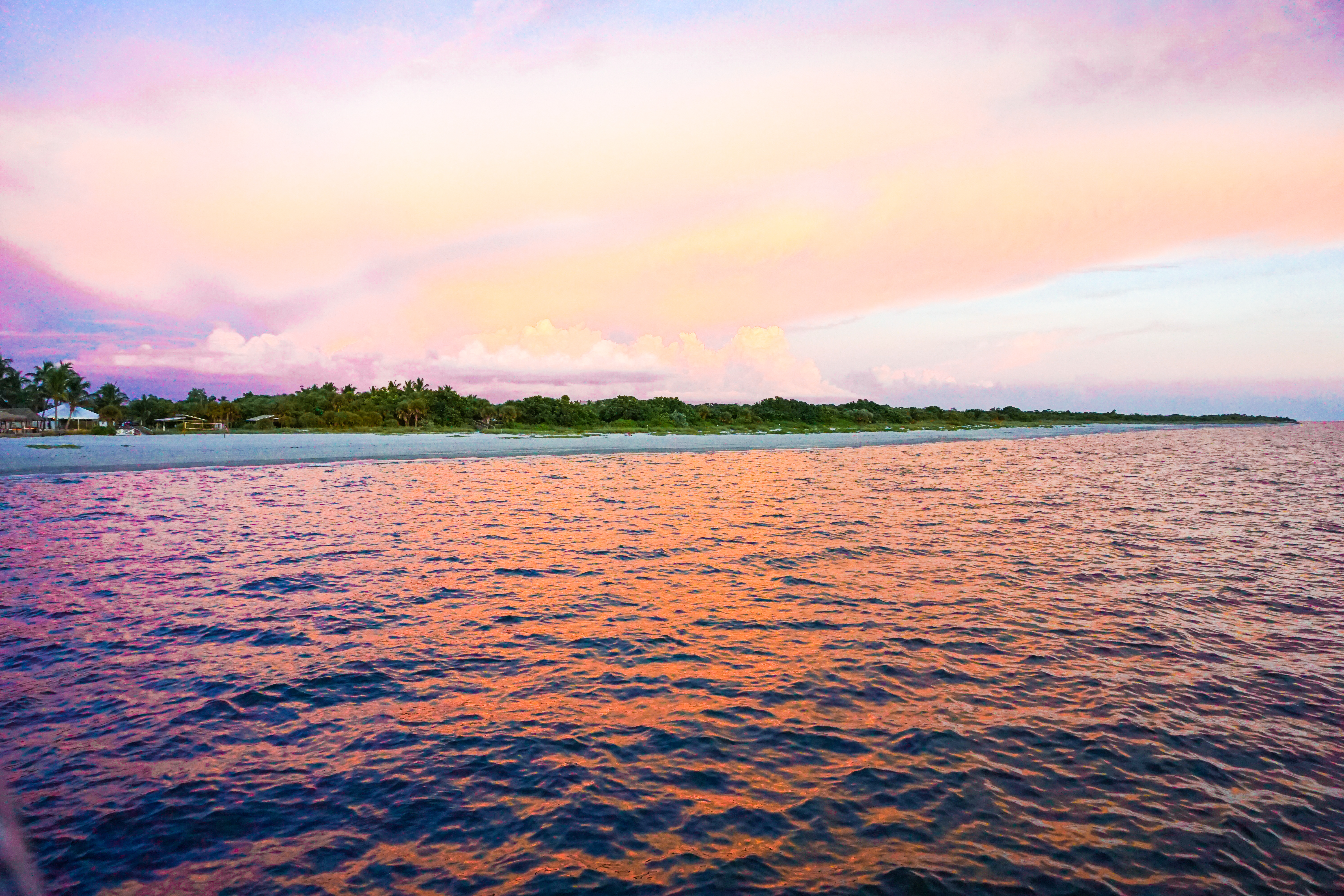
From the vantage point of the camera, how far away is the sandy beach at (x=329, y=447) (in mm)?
63406

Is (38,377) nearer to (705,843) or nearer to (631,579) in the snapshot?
(631,579)

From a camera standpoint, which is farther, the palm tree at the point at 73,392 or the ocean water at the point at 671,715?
the palm tree at the point at 73,392

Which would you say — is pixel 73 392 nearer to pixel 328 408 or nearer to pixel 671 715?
pixel 328 408

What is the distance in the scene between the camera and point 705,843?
9.07 meters

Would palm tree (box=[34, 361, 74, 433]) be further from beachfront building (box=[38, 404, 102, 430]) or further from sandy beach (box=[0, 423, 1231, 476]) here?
sandy beach (box=[0, 423, 1231, 476])

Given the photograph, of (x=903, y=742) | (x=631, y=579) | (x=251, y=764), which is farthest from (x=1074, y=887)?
(x=631, y=579)

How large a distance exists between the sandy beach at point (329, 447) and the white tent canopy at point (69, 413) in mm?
42130

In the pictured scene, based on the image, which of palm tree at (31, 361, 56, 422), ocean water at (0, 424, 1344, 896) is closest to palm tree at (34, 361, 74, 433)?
palm tree at (31, 361, 56, 422)

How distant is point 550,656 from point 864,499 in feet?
105

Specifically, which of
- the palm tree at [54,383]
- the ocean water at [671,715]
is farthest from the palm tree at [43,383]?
the ocean water at [671,715]

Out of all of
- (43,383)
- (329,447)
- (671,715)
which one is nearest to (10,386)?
(43,383)

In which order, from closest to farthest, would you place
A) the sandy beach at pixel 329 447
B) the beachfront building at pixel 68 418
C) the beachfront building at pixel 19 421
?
the sandy beach at pixel 329 447 → the beachfront building at pixel 19 421 → the beachfront building at pixel 68 418

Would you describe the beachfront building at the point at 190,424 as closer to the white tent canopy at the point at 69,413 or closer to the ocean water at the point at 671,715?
the white tent canopy at the point at 69,413

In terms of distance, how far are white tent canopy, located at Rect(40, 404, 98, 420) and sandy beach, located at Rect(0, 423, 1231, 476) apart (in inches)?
1659
